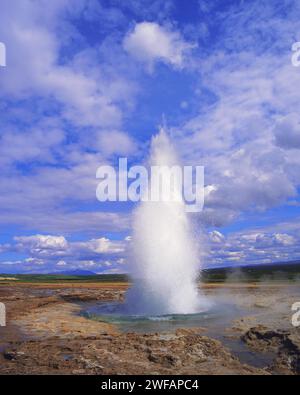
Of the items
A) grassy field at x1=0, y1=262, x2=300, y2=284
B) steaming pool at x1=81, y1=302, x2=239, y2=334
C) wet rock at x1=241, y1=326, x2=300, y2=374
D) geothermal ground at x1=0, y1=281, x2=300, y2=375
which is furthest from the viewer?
grassy field at x1=0, y1=262, x2=300, y2=284

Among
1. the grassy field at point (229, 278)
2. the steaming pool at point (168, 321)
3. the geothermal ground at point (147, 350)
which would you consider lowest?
the geothermal ground at point (147, 350)

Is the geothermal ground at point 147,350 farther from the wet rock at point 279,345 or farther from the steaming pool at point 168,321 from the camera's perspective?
the steaming pool at point 168,321

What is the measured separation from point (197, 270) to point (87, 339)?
11831 millimetres

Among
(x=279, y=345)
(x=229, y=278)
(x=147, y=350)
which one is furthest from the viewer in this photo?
(x=229, y=278)

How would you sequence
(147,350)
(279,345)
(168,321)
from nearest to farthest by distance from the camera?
(147,350) < (279,345) < (168,321)

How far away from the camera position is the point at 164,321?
20672 millimetres

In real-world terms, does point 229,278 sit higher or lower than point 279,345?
higher

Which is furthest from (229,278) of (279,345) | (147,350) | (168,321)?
(147,350)

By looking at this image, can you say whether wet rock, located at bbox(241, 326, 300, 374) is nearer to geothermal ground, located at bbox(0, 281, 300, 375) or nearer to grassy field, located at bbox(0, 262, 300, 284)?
geothermal ground, located at bbox(0, 281, 300, 375)

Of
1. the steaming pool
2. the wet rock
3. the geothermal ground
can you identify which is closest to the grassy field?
the steaming pool

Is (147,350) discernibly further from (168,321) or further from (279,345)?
(168,321)

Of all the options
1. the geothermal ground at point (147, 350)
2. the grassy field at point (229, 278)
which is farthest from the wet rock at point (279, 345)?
the grassy field at point (229, 278)

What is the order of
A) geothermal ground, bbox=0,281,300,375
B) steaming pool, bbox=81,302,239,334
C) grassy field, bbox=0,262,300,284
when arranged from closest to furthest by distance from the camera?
geothermal ground, bbox=0,281,300,375, steaming pool, bbox=81,302,239,334, grassy field, bbox=0,262,300,284
